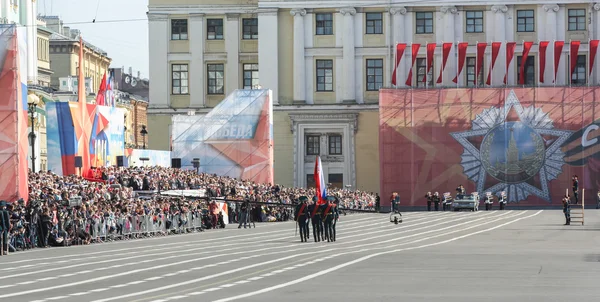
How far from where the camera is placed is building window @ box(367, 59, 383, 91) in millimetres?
103688

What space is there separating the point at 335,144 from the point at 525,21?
54.3 feet

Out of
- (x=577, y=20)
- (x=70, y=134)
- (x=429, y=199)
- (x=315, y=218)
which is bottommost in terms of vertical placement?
(x=429, y=199)

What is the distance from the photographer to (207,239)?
47.2 m

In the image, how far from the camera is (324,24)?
10412 centimetres

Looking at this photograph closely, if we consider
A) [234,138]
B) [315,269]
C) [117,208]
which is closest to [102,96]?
[234,138]

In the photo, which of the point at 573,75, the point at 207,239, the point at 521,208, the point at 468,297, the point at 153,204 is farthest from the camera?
the point at 573,75

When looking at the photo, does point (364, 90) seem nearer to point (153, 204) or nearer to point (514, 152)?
point (514, 152)

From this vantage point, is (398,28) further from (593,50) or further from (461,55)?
(593,50)

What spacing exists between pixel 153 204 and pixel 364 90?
52845mm

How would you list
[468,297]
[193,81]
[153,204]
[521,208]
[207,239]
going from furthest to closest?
[193,81] → [521,208] → [153,204] → [207,239] → [468,297]

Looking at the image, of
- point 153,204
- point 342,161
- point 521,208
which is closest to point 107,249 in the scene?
point 153,204

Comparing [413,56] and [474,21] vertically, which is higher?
[474,21]

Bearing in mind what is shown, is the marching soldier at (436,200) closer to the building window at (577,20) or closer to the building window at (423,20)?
the building window at (423,20)

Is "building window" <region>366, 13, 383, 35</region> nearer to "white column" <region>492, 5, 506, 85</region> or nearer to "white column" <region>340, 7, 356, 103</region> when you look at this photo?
"white column" <region>340, 7, 356, 103</region>
